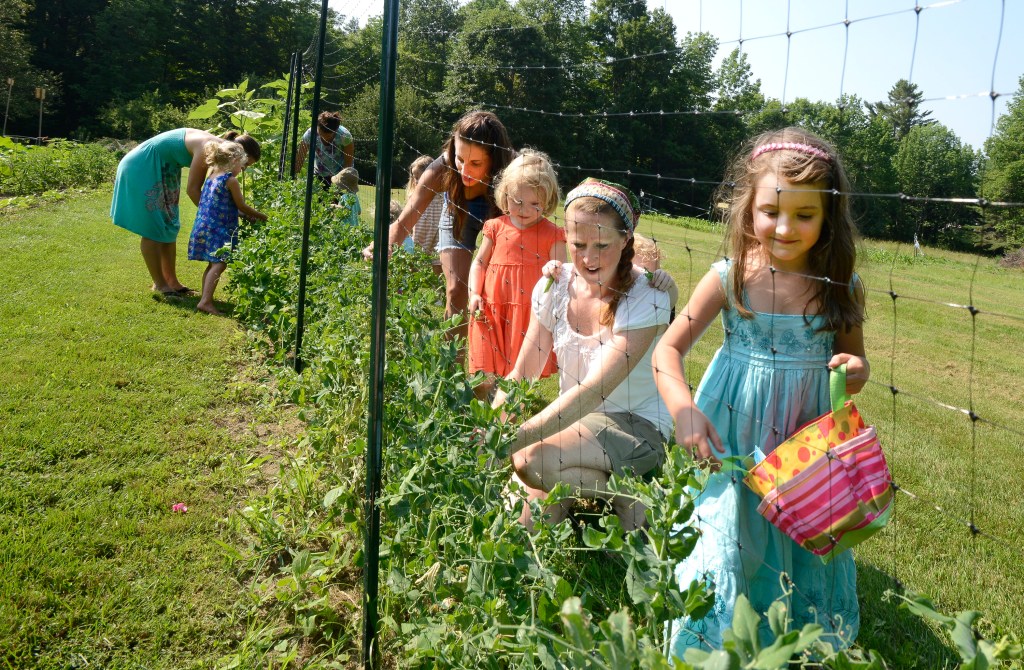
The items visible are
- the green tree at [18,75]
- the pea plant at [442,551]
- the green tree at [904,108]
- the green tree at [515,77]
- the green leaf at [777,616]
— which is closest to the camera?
the green leaf at [777,616]

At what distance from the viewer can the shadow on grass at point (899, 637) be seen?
2289mm

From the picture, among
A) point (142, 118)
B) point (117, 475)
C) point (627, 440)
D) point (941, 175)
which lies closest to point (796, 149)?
point (941, 175)

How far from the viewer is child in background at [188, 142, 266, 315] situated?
6039mm

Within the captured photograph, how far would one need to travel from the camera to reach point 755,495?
2.08 m

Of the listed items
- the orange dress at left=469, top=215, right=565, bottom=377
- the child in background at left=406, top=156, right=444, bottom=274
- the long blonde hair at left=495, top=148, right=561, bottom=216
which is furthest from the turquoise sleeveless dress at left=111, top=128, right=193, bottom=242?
the long blonde hair at left=495, top=148, right=561, bottom=216

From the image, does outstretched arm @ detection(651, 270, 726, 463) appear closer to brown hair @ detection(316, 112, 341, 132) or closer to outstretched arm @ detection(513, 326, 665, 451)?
outstretched arm @ detection(513, 326, 665, 451)

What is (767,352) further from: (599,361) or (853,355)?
(599,361)

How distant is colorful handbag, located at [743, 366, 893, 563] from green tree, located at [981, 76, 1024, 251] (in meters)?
0.43

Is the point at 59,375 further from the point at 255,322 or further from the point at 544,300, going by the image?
the point at 544,300

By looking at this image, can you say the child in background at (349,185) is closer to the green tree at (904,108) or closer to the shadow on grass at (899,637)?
the shadow on grass at (899,637)

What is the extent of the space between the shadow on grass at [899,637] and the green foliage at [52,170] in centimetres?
1225

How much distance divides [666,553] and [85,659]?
1.76 metres

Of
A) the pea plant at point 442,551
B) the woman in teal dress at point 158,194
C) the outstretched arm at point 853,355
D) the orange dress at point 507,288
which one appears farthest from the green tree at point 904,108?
the woman in teal dress at point 158,194

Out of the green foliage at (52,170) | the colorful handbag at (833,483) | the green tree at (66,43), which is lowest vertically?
the colorful handbag at (833,483)
